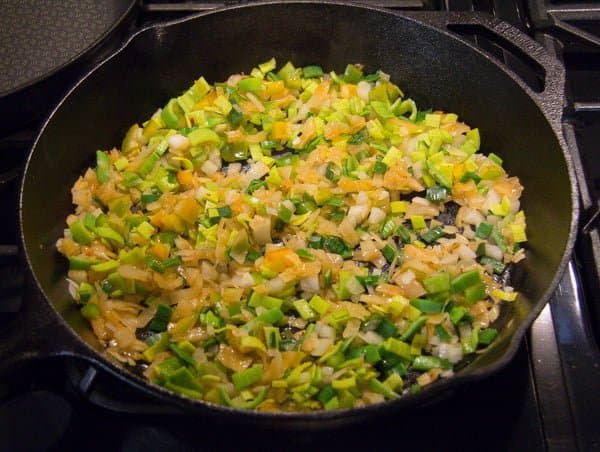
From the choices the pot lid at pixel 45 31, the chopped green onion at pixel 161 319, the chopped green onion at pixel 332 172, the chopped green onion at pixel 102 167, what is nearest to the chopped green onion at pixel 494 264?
the chopped green onion at pixel 332 172

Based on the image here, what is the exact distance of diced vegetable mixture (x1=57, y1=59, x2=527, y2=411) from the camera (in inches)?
48.9

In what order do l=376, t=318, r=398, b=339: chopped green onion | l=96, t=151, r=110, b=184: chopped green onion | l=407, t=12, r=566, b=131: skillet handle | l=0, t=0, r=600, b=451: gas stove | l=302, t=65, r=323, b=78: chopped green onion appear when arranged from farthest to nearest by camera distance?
l=302, t=65, r=323, b=78: chopped green onion, l=96, t=151, r=110, b=184: chopped green onion, l=407, t=12, r=566, b=131: skillet handle, l=376, t=318, r=398, b=339: chopped green onion, l=0, t=0, r=600, b=451: gas stove

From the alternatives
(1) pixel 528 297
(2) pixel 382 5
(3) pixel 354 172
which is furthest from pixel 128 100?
(1) pixel 528 297

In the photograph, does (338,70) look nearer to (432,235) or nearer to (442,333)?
(432,235)

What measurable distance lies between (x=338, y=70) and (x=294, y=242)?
551 mm

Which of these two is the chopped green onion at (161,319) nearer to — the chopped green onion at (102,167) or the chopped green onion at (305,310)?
the chopped green onion at (305,310)

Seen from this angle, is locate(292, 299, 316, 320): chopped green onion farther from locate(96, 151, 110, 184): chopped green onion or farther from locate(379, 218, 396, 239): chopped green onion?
locate(96, 151, 110, 184): chopped green onion

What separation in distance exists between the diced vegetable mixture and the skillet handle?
19 centimetres

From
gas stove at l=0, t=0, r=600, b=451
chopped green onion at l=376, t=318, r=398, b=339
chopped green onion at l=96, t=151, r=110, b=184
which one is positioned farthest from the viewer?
chopped green onion at l=96, t=151, r=110, b=184

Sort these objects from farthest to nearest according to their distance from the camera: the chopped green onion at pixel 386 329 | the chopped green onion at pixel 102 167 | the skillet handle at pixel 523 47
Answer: the chopped green onion at pixel 102 167 → the skillet handle at pixel 523 47 → the chopped green onion at pixel 386 329

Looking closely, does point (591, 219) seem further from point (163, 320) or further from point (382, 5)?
point (163, 320)

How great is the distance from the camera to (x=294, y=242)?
4.64 ft

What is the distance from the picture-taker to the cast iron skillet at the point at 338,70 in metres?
1.33

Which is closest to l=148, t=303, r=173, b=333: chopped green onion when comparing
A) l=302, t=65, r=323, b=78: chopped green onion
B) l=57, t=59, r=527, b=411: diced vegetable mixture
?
l=57, t=59, r=527, b=411: diced vegetable mixture
